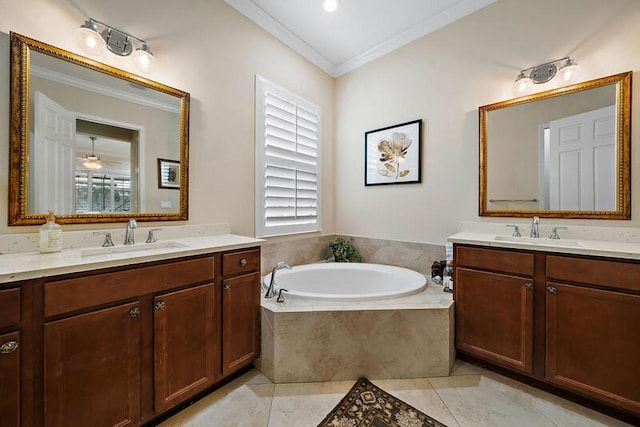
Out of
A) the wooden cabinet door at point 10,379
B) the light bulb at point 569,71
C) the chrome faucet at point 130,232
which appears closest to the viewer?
the wooden cabinet door at point 10,379

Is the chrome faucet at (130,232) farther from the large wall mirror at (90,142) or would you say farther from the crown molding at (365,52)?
the crown molding at (365,52)

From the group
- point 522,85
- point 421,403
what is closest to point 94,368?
point 421,403

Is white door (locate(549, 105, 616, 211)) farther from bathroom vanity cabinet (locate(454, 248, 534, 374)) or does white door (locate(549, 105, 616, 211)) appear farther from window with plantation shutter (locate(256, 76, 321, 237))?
window with plantation shutter (locate(256, 76, 321, 237))

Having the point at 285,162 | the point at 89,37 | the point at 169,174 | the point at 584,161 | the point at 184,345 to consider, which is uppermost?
the point at 89,37

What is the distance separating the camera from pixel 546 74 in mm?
1897

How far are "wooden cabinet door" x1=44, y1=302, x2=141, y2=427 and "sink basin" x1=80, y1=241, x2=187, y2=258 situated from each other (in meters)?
0.39

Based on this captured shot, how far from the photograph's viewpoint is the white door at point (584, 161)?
1.72m

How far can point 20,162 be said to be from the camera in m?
1.28

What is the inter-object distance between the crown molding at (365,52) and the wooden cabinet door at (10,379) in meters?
2.57

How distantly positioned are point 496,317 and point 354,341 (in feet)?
3.20

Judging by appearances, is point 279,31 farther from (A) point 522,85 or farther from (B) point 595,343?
(B) point 595,343

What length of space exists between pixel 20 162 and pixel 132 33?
1026 millimetres

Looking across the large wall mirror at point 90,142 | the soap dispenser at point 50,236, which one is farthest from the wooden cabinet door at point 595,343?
the soap dispenser at point 50,236

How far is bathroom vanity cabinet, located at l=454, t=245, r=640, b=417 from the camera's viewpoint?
1.35 metres
